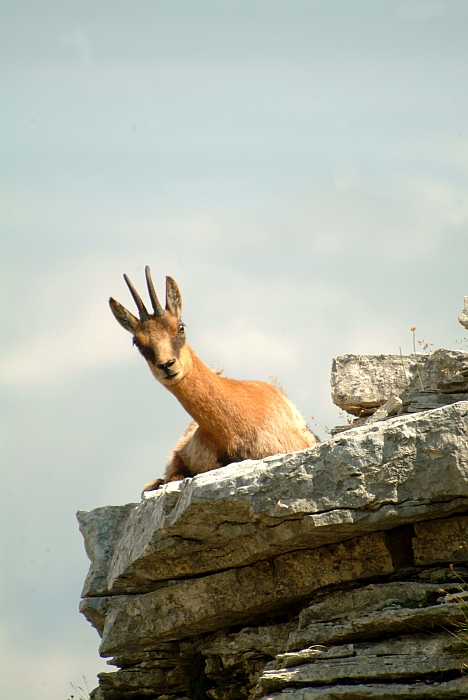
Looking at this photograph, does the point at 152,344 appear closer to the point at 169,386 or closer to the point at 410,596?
the point at 169,386

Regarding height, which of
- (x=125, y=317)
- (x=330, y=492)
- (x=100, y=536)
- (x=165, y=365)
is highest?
(x=125, y=317)

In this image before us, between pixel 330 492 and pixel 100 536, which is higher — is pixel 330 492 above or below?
below

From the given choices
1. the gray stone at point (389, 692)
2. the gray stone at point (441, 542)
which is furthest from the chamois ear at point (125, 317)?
the gray stone at point (389, 692)

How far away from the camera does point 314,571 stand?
8602 millimetres

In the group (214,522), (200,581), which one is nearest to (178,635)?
(200,581)

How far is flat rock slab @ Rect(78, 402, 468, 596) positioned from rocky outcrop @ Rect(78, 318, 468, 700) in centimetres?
1

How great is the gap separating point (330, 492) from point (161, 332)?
12.5 ft

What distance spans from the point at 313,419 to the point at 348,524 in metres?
4.14

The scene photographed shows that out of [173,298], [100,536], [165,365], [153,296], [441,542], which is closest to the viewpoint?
[441,542]

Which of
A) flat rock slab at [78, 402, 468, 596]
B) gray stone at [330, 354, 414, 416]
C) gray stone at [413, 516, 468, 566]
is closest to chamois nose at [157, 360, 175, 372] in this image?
flat rock slab at [78, 402, 468, 596]

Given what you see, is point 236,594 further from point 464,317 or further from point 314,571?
point 464,317

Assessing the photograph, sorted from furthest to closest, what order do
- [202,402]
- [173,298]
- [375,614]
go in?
[173,298] → [202,402] → [375,614]

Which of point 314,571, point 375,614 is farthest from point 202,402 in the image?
point 375,614

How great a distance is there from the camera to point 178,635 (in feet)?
31.6
